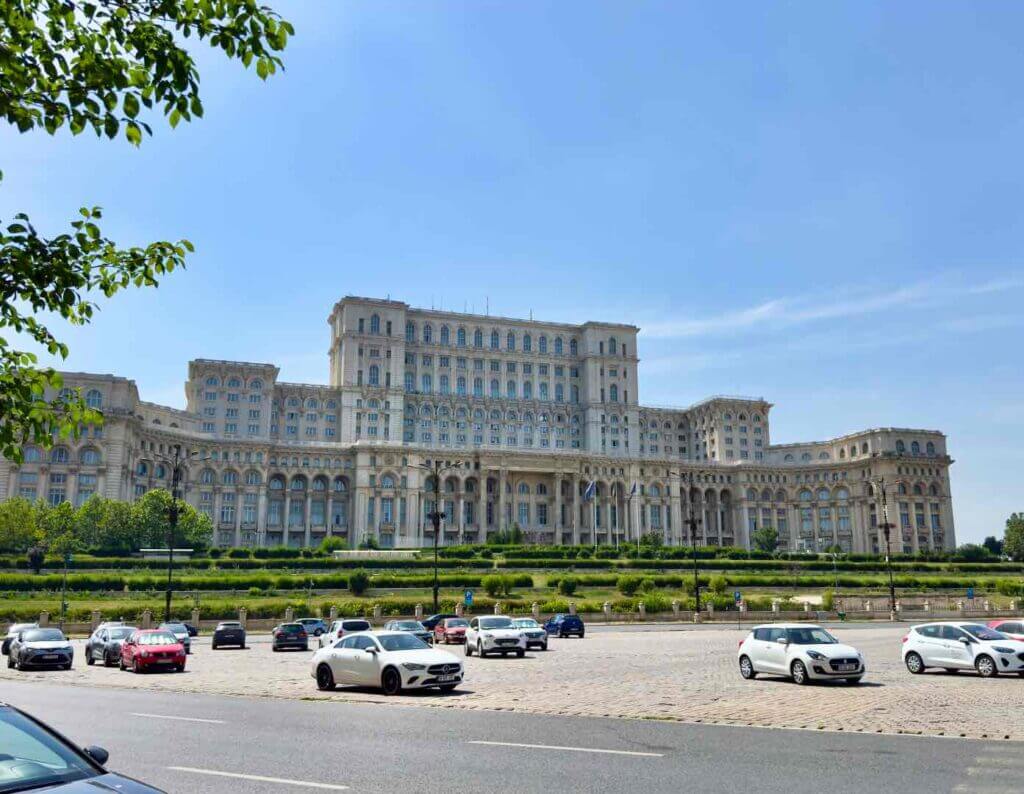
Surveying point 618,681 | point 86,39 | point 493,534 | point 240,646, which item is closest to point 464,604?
point 240,646

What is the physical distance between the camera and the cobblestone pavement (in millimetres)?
15727

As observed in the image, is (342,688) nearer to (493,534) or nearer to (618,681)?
(618,681)

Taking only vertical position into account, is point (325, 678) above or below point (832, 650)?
below

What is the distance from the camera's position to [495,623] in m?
34.6

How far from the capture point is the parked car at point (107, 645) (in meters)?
31.4

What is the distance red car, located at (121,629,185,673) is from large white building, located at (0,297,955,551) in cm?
8501

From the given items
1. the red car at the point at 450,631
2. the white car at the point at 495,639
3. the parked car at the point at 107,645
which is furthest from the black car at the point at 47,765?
the red car at the point at 450,631

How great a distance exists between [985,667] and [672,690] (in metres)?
9.57

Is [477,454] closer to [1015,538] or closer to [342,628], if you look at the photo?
[1015,538]

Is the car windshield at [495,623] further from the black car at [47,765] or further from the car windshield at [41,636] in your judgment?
the black car at [47,765]

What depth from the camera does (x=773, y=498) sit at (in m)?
154

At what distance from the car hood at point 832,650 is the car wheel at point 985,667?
4.62 metres

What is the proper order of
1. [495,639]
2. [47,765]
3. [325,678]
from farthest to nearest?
[495,639] → [325,678] → [47,765]

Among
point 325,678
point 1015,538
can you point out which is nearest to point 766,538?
point 1015,538
